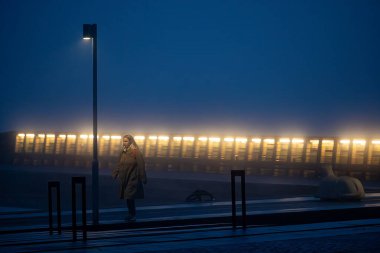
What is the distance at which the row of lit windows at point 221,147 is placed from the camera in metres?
45.7

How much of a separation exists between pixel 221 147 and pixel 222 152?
31 centimetres

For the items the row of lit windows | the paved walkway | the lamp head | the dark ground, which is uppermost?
the lamp head

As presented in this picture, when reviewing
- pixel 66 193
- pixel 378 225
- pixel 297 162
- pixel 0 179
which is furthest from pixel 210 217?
pixel 297 162

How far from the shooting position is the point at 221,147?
53.7 metres

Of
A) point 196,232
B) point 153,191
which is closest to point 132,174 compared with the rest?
point 196,232

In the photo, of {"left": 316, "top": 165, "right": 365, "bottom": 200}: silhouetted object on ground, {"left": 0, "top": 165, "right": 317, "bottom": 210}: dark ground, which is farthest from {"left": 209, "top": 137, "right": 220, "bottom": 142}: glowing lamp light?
{"left": 316, "top": 165, "right": 365, "bottom": 200}: silhouetted object on ground

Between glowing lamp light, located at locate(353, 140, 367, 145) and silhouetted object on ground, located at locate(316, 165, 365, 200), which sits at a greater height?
glowing lamp light, located at locate(353, 140, 367, 145)

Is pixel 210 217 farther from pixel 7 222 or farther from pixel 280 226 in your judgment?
pixel 7 222

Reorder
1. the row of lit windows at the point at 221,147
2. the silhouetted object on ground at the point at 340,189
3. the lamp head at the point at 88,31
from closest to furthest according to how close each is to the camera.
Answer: the lamp head at the point at 88,31, the silhouetted object on ground at the point at 340,189, the row of lit windows at the point at 221,147

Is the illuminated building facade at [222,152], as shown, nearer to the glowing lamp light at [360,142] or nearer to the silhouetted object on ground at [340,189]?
the glowing lamp light at [360,142]

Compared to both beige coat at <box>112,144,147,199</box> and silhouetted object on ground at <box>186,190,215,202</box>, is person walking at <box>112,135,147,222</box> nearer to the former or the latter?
beige coat at <box>112,144,147,199</box>

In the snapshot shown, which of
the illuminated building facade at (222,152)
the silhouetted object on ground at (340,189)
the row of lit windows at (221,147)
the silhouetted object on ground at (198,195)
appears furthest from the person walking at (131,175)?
the row of lit windows at (221,147)

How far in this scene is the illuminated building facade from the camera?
4531cm

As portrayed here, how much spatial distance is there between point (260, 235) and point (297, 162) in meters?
34.0
